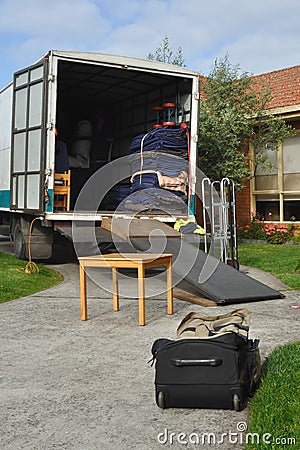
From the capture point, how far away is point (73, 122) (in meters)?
13.9

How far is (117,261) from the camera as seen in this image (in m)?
6.28

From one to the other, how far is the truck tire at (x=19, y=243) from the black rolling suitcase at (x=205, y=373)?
799 centimetres

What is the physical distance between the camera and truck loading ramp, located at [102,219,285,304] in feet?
24.3

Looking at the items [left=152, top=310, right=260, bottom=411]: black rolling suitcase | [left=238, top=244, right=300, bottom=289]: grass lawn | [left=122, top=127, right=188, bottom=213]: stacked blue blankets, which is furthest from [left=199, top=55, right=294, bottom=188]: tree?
[left=152, top=310, right=260, bottom=411]: black rolling suitcase

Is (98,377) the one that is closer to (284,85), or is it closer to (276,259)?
(276,259)

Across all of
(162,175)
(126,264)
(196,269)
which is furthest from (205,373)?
(162,175)

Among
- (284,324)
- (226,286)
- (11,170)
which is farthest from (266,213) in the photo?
(284,324)

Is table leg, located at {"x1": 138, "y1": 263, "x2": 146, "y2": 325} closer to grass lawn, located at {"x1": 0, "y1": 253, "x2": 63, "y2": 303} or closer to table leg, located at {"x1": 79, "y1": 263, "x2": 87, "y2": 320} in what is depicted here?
table leg, located at {"x1": 79, "y1": 263, "x2": 87, "y2": 320}

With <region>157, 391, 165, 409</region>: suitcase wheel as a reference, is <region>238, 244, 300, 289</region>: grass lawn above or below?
above

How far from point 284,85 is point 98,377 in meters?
14.0

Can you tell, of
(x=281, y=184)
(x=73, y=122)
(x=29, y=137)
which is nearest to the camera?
(x=29, y=137)

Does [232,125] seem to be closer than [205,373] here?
No

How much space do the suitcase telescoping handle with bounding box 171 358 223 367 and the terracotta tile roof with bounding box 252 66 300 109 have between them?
1250cm

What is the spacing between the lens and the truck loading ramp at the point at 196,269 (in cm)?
741
